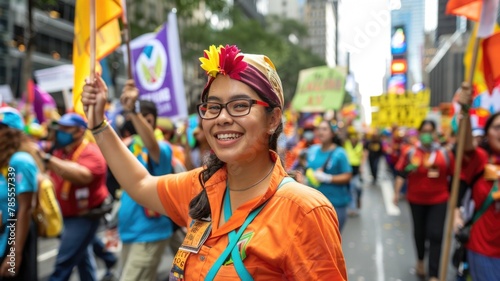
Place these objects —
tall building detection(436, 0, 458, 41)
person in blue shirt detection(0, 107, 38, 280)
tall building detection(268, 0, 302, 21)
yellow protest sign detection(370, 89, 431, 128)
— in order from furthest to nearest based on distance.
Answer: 1. tall building detection(268, 0, 302, 21)
2. yellow protest sign detection(370, 89, 431, 128)
3. tall building detection(436, 0, 458, 41)
4. person in blue shirt detection(0, 107, 38, 280)

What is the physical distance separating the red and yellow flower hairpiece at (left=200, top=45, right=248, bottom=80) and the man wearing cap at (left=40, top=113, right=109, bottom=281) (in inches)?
114

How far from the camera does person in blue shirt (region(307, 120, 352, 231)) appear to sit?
568 centimetres

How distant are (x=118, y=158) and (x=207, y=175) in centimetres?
46

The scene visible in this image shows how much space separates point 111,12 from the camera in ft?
10.2

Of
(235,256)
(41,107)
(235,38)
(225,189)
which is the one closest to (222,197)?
(225,189)

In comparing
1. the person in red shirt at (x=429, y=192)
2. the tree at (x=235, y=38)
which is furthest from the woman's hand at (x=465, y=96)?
the tree at (x=235, y=38)

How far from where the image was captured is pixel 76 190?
4.71 metres

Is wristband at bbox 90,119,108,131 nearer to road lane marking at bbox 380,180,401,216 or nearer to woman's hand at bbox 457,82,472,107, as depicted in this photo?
woman's hand at bbox 457,82,472,107

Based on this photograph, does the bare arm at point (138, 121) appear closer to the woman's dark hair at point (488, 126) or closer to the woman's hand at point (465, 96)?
the woman's hand at point (465, 96)

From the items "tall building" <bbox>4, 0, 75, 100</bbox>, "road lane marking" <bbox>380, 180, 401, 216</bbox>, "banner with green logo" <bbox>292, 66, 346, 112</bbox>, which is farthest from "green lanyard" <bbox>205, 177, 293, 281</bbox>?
"tall building" <bbox>4, 0, 75, 100</bbox>

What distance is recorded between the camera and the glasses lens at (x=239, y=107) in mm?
1895

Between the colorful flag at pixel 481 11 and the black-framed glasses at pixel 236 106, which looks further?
the colorful flag at pixel 481 11

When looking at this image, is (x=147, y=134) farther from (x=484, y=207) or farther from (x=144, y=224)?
(x=484, y=207)

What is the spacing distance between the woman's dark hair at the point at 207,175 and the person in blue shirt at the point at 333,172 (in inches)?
141
